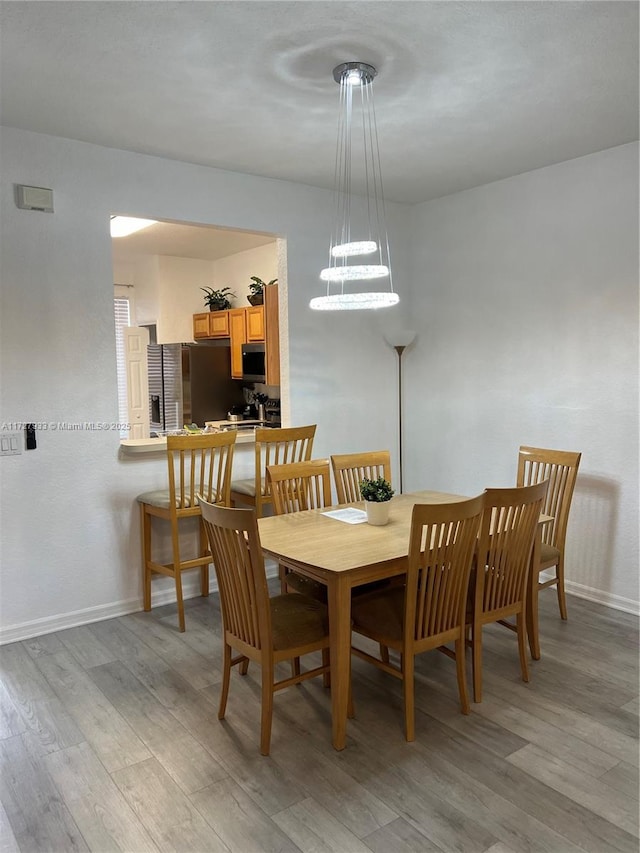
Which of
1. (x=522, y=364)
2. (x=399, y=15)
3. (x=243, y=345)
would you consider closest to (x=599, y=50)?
(x=399, y=15)

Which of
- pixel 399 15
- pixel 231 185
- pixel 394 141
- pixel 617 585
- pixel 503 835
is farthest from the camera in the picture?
pixel 231 185

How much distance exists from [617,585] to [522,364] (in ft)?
5.08

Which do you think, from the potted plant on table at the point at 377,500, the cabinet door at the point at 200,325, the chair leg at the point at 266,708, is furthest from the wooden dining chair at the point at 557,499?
the cabinet door at the point at 200,325

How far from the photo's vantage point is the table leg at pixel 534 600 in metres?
2.96

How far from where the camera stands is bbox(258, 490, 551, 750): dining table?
7.73ft

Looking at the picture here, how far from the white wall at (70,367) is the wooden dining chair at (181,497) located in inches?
4.6

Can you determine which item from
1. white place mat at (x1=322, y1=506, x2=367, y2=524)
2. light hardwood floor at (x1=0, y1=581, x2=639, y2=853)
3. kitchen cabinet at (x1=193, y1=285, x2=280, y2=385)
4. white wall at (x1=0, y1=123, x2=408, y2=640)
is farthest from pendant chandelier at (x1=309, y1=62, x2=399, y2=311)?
light hardwood floor at (x1=0, y1=581, x2=639, y2=853)

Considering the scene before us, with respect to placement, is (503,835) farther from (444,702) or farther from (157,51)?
(157,51)

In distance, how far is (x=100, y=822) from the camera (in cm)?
208

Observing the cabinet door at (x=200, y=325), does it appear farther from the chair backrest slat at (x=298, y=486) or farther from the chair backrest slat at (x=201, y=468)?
the chair backrest slat at (x=298, y=486)

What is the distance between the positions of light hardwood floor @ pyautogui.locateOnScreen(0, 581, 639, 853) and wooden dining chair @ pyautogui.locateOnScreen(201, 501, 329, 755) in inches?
9.5

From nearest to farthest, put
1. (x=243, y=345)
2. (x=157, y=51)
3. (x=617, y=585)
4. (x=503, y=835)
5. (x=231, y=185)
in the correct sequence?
(x=503, y=835) → (x=157, y=51) → (x=617, y=585) → (x=231, y=185) → (x=243, y=345)

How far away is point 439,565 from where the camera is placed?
7.95ft

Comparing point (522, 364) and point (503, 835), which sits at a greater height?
point (522, 364)
